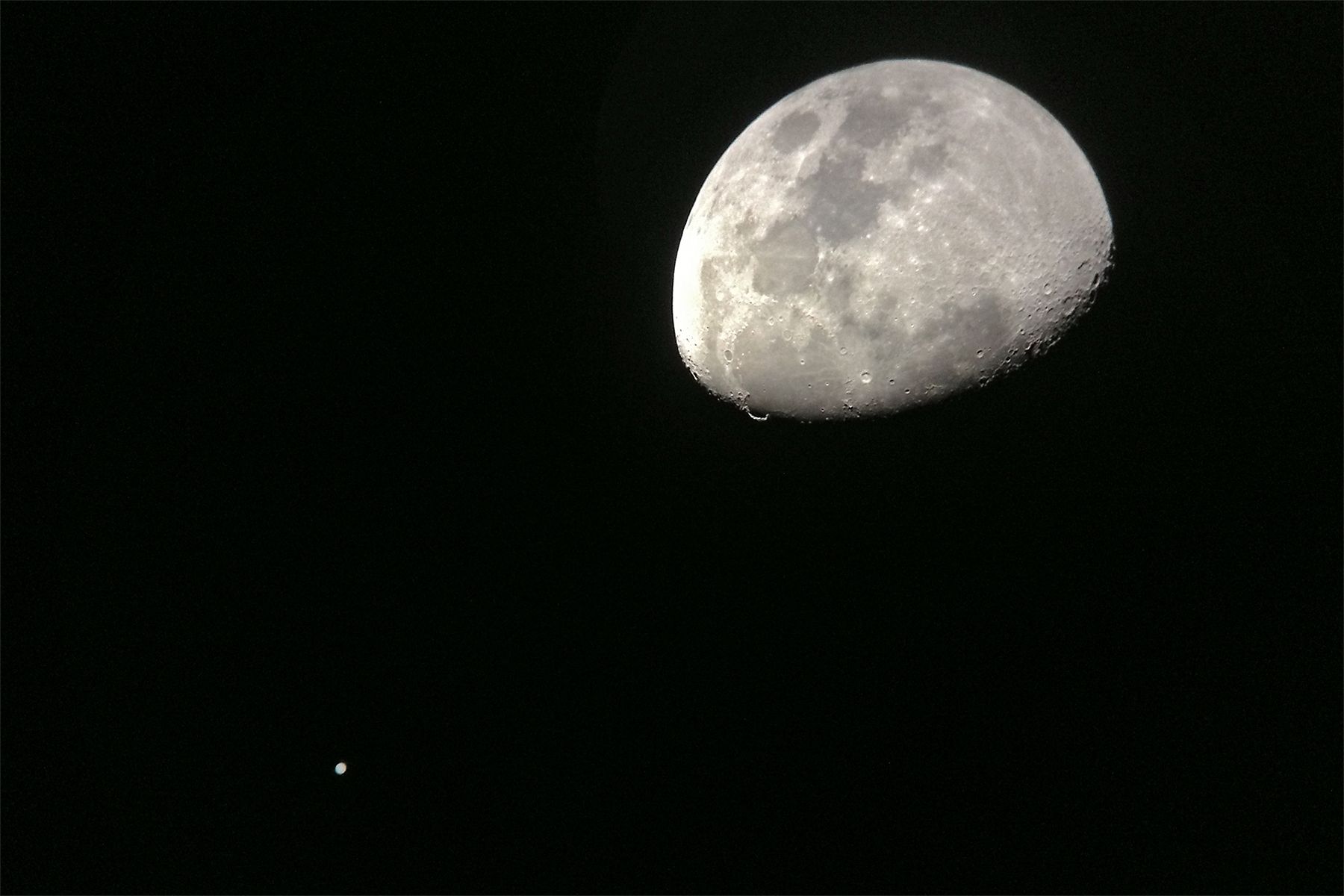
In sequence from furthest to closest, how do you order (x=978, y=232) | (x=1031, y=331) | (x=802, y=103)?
1. (x=802, y=103)
2. (x=1031, y=331)
3. (x=978, y=232)

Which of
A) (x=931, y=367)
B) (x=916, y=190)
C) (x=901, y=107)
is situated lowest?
(x=931, y=367)

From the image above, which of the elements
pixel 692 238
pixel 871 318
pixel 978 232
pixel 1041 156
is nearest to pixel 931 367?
pixel 871 318

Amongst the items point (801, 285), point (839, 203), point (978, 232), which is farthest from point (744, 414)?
point (978, 232)

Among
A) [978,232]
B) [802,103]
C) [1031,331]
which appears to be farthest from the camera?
[802,103]

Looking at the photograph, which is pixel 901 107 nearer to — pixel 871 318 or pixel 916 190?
pixel 916 190

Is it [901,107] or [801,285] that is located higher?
[901,107]

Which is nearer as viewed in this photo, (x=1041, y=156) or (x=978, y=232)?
(x=978, y=232)

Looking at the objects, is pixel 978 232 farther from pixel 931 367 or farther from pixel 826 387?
pixel 826 387
